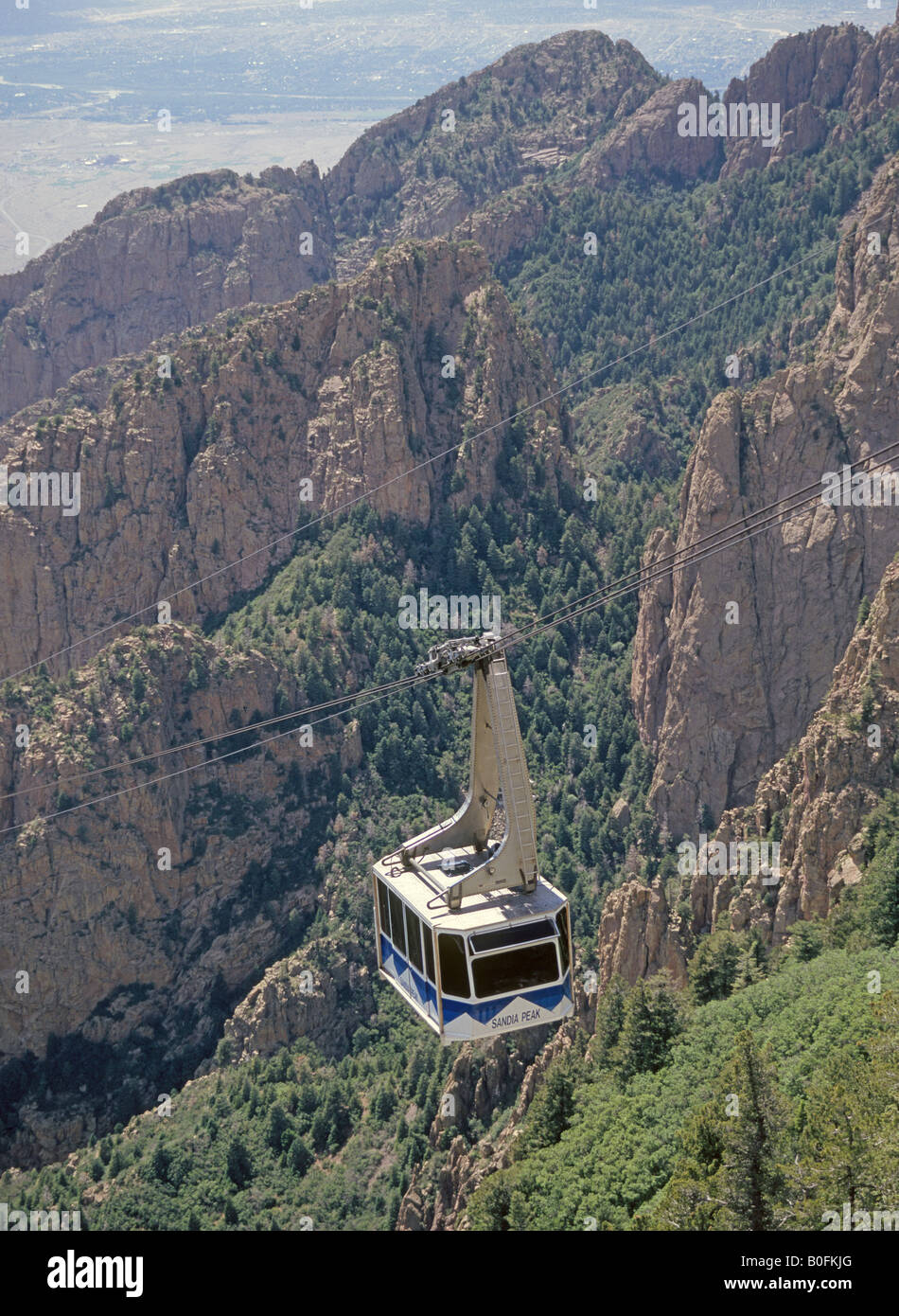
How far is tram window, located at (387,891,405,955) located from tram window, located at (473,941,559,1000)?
3.97 meters

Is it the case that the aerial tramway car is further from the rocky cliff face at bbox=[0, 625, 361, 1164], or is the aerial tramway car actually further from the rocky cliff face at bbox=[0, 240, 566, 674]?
the rocky cliff face at bbox=[0, 240, 566, 674]

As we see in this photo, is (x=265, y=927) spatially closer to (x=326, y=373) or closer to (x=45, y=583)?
(x=45, y=583)

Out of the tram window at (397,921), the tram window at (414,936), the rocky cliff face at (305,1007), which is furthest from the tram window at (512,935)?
the rocky cliff face at (305,1007)

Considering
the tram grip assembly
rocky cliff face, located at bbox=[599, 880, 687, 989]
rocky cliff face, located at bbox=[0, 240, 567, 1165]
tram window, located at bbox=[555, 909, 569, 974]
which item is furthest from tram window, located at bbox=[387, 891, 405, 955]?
rocky cliff face, located at bbox=[0, 240, 567, 1165]

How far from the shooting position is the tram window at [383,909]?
57.5 metres

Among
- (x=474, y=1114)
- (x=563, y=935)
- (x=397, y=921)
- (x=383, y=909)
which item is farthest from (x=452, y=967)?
(x=474, y=1114)

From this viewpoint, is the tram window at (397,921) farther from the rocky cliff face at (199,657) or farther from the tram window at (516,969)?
the rocky cliff face at (199,657)

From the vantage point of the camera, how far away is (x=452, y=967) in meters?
52.5

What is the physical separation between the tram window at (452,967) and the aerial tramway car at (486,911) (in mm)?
25

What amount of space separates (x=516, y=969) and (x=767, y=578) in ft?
223

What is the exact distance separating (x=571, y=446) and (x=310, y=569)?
25.5 m

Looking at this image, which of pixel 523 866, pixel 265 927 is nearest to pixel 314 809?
pixel 265 927

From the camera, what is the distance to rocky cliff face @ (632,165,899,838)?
11494 centimetres
